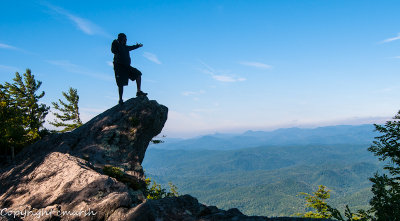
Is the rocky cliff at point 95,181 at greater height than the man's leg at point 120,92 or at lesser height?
lesser

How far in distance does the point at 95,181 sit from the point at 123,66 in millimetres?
9704

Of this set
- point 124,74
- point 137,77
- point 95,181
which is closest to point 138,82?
point 137,77

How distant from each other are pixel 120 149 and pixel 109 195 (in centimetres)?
634

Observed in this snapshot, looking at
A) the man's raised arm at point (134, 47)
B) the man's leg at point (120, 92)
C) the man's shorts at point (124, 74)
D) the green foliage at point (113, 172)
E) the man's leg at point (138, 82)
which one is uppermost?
the man's raised arm at point (134, 47)

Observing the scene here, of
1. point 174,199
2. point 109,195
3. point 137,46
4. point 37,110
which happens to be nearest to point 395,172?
point 174,199

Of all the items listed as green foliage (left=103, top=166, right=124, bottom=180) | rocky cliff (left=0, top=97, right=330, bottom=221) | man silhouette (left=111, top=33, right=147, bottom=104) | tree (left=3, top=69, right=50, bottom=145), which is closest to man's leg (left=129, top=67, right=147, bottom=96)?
man silhouette (left=111, top=33, right=147, bottom=104)

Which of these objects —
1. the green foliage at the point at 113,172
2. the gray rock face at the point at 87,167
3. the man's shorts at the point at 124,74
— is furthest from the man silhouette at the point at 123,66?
the green foliage at the point at 113,172

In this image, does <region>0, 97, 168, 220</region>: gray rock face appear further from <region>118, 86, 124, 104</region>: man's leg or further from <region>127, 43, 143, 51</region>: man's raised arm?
<region>127, 43, 143, 51</region>: man's raised arm

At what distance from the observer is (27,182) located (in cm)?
889

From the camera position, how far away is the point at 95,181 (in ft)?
25.0

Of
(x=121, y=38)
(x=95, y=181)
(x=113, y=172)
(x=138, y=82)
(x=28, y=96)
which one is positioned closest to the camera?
(x=95, y=181)

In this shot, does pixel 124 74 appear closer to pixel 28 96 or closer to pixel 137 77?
pixel 137 77

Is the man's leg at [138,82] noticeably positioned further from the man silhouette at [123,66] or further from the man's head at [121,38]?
the man's head at [121,38]

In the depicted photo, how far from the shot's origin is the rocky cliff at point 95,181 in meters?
6.52
